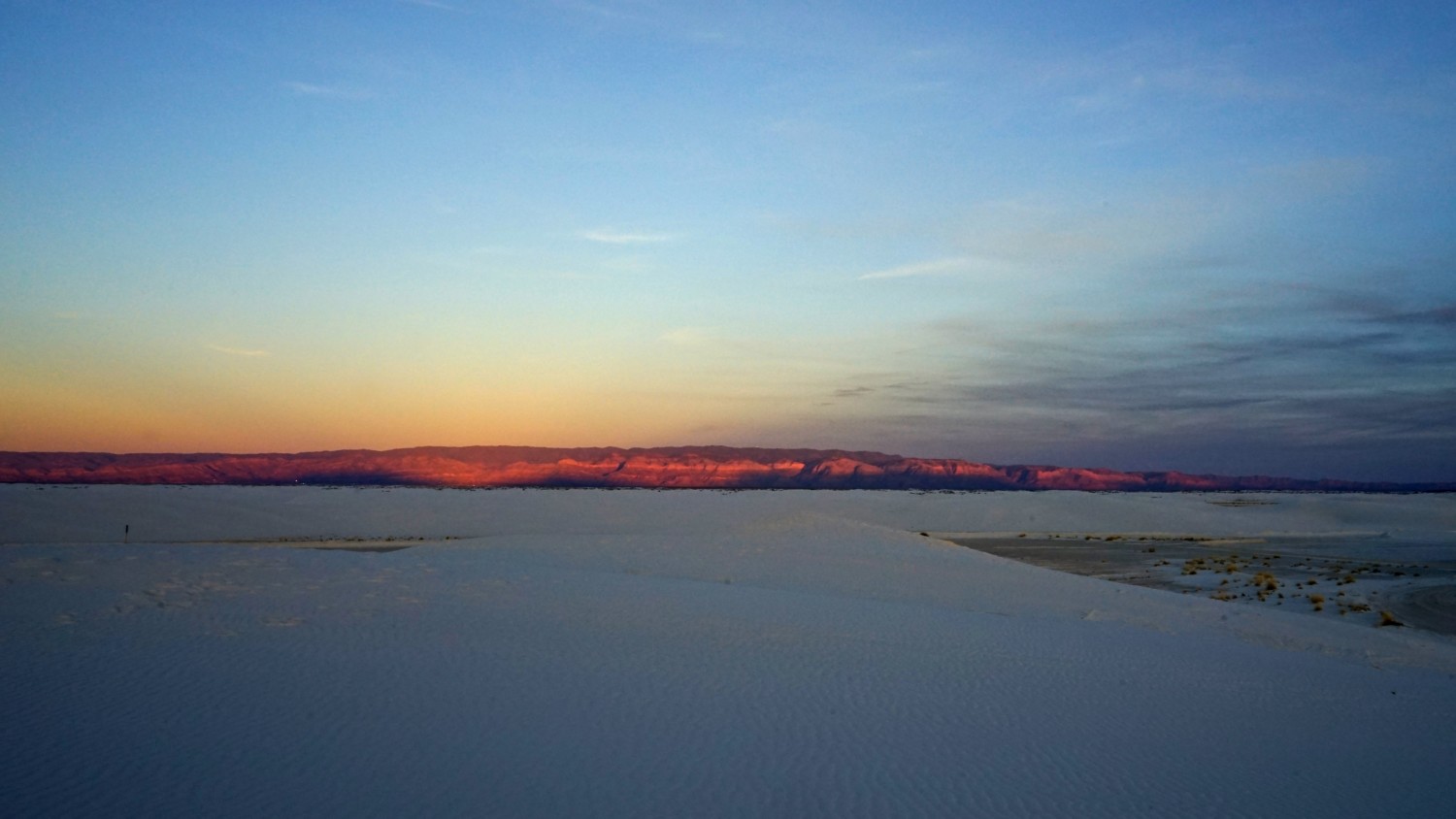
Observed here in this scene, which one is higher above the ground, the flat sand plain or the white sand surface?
the white sand surface

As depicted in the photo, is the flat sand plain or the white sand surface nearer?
the white sand surface

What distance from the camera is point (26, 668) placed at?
316 inches

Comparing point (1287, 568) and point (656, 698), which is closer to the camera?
point (656, 698)

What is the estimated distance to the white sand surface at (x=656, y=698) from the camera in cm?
601

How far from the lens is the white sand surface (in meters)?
6.01

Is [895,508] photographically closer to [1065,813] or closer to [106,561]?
[106,561]

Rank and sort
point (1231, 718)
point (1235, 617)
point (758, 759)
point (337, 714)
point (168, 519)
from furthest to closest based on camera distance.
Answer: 1. point (168, 519)
2. point (1235, 617)
3. point (1231, 718)
4. point (337, 714)
5. point (758, 759)

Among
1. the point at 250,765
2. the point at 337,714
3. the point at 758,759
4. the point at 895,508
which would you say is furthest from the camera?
the point at 895,508

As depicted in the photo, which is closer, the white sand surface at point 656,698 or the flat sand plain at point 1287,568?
the white sand surface at point 656,698

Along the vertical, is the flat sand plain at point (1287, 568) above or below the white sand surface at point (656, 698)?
below

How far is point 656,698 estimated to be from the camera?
27.0ft

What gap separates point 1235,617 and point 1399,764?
988 centimetres

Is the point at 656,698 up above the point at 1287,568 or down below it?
above

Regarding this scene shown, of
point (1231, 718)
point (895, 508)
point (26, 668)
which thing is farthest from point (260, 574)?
point (895, 508)
